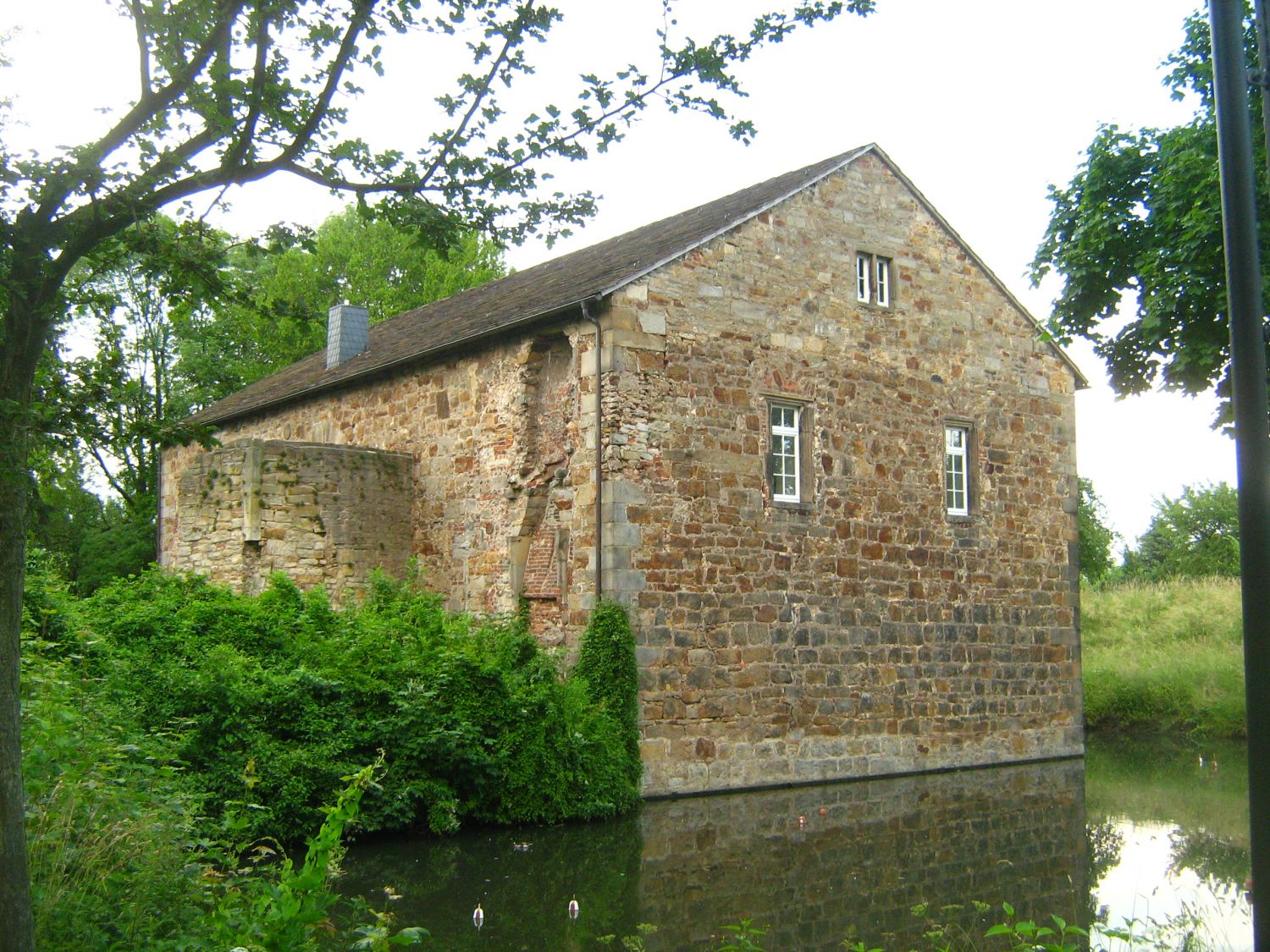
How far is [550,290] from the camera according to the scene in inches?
694

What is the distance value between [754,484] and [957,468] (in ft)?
13.4

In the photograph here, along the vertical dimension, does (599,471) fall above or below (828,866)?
above

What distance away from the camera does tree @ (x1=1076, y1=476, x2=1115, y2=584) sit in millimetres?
35500

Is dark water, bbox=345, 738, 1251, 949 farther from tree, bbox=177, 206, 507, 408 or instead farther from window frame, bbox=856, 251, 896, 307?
tree, bbox=177, 206, 507, 408

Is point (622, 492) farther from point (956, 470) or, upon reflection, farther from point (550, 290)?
point (956, 470)

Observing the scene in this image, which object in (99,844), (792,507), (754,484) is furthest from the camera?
(792,507)

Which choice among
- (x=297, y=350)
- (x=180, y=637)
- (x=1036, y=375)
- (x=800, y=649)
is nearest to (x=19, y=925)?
(x=180, y=637)

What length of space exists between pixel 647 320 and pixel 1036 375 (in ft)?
24.4

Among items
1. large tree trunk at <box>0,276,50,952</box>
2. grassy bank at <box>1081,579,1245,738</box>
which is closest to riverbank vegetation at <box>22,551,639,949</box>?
large tree trunk at <box>0,276,50,952</box>

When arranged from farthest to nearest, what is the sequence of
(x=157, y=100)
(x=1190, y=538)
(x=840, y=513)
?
(x=1190, y=538) < (x=840, y=513) < (x=157, y=100)

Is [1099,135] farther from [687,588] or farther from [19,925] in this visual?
[19,925]

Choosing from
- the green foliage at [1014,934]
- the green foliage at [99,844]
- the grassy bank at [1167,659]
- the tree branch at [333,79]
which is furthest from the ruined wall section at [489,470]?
the grassy bank at [1167,659]

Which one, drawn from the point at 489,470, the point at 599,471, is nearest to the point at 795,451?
the point at 599,471

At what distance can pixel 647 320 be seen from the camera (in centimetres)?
1507
